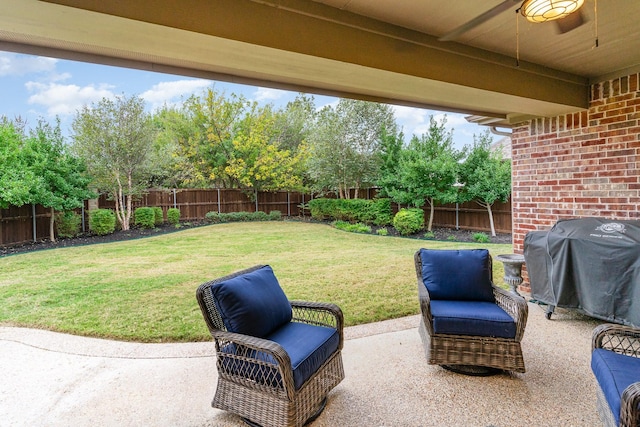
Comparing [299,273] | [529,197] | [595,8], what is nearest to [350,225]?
[299,273]

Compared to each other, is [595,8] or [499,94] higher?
[595,8]

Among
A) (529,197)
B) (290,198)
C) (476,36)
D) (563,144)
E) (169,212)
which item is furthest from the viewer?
(290,198)

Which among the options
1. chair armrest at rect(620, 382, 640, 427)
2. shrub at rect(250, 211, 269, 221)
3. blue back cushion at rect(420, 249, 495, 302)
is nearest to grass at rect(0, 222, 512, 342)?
blue back cushion at rect(420, 249, 495, 302)

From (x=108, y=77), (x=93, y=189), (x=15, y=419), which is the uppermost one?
(x=108, y=77)

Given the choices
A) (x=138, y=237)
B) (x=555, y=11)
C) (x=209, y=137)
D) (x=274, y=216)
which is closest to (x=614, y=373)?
(x=555, y=11)

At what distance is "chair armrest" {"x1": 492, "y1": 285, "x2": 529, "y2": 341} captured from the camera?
2301 millimetres

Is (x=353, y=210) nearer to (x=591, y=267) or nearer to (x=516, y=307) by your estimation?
(x=591, y=267)

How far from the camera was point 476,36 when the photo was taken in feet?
8.29

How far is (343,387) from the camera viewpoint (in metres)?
2.31

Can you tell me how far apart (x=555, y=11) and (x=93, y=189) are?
31.7ft

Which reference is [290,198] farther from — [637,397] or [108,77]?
[637,397]

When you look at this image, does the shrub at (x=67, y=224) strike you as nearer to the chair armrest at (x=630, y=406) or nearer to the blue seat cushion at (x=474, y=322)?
the blue seat cushion at (x=474, y=322)

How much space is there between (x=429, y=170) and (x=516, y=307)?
23.2ft

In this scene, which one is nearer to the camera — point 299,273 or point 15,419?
point 15,419
